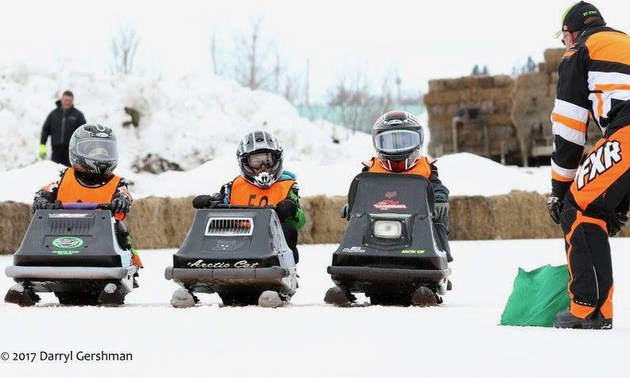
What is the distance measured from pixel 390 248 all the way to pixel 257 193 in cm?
156

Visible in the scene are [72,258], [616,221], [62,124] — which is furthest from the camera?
[62,124]

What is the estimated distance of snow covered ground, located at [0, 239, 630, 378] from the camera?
473 centimetres

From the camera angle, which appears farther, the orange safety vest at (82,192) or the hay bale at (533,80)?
the hay bale at (533,80)

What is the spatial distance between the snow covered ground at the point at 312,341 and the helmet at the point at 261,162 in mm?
1043

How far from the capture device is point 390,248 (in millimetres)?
8102

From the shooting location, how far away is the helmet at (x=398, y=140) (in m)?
8.90

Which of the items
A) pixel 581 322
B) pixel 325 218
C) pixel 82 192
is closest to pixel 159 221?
pixel 325 218

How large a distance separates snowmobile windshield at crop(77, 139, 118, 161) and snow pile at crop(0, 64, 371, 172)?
63.3 ft

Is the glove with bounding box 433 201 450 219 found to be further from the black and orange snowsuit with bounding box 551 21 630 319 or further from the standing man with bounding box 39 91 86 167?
the standing man with bounding box 39 91 86 167

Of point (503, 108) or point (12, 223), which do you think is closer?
point (12, 223)

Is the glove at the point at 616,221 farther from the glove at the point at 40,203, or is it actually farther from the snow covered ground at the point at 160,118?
the snow covered ground at the point at 160,118

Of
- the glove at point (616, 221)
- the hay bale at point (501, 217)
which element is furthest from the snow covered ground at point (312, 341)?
the hay bale at point (501, 217)

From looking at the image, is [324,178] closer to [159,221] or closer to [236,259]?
[159,221]

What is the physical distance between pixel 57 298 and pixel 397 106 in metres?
43.6
